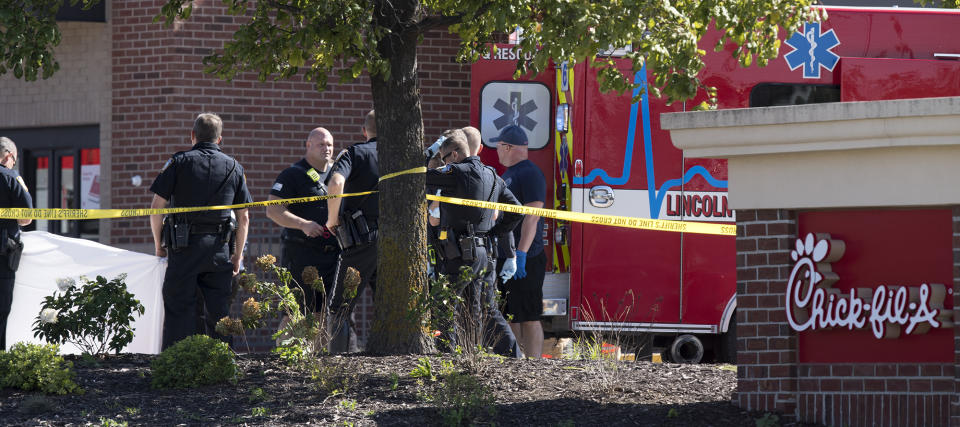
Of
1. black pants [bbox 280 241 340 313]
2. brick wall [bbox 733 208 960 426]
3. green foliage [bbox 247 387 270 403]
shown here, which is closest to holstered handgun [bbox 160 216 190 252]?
black pants [bbox 280 241 340 313]

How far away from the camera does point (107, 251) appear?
29.2 feet

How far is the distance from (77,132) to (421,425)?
739 centimetres

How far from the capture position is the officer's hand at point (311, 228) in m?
8.48

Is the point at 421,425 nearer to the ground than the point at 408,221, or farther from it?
nearer to the ground

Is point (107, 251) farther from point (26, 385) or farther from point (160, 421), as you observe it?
point (160, 421)

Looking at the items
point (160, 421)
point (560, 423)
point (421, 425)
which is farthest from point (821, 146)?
point (160, 421)

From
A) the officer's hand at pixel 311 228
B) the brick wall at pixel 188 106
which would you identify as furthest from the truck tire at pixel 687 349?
the brick wall at pixel 188 106

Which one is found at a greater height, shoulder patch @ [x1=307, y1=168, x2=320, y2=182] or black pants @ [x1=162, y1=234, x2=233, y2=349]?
shoulder patch @ [x1=307, y1=168, x2=320, y2=182]

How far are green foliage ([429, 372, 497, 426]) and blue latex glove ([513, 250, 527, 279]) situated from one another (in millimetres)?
2475

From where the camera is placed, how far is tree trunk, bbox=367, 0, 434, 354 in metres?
7.42

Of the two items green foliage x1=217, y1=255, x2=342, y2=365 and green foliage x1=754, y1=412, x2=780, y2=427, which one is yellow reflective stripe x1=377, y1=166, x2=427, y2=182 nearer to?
green foliage x1=217, y1=255, x2=342, y2=365

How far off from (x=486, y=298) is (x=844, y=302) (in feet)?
8.68

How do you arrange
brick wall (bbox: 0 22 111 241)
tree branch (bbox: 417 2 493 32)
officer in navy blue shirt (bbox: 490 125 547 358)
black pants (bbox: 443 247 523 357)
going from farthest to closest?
brick wall (bbox: 0 22 111 241), officer in navy blue shirt (bbox: 490 125 547 358), black pants (bbox: 443 247 523 357), tree branch (bbox: 417 2 493 32)

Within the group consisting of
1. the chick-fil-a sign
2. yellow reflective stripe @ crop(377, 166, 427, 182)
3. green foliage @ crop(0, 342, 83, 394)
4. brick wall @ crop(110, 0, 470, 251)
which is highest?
brick wall @ crop(110, 0, 470, 251)
